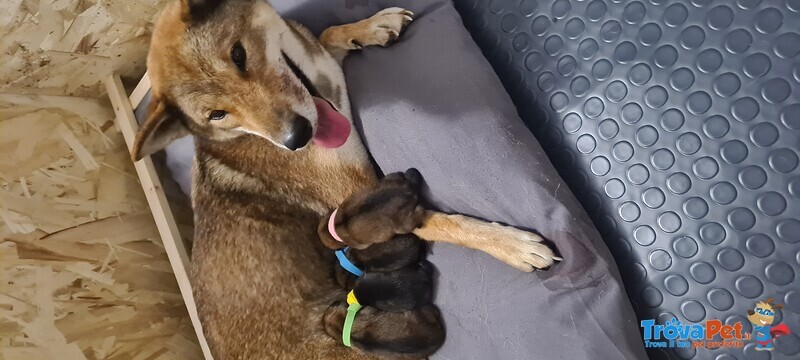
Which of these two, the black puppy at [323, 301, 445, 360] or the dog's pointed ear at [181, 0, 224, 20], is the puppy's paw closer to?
the black puppy at [323, 301, 445, 360]

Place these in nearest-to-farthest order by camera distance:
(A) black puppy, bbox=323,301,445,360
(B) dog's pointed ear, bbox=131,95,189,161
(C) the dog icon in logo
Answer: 1. (C) the dog icon in logo
2. (B) dog's pointed ear, bbox=131,95,189,161
3. (A) black puppy, bbox=323,301,445,360

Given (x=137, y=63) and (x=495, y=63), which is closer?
(x=495, y=63)

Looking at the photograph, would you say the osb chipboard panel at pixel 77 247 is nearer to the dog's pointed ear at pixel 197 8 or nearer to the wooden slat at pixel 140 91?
the wooden slat at pixel 140 91

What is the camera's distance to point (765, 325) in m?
2.02

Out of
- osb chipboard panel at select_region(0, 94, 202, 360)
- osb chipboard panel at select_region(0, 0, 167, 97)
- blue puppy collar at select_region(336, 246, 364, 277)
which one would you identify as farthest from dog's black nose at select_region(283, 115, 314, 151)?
osb chipboard panel at select_region(0, 94, 202, 360)

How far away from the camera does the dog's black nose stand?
2.14 metres

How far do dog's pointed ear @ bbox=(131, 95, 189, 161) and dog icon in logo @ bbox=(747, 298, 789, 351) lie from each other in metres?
2.25

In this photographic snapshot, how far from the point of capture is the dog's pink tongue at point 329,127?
2396 millimetres

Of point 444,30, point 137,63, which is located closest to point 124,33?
point 137,63

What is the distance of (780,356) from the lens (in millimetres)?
2016

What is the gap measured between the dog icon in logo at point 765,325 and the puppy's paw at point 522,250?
675mm

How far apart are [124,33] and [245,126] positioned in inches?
46.2

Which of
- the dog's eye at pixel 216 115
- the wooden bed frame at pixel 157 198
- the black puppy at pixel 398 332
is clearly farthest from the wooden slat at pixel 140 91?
the black puppy at pixel 398 332

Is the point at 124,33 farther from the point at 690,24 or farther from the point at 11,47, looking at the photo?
the point at 690,24
